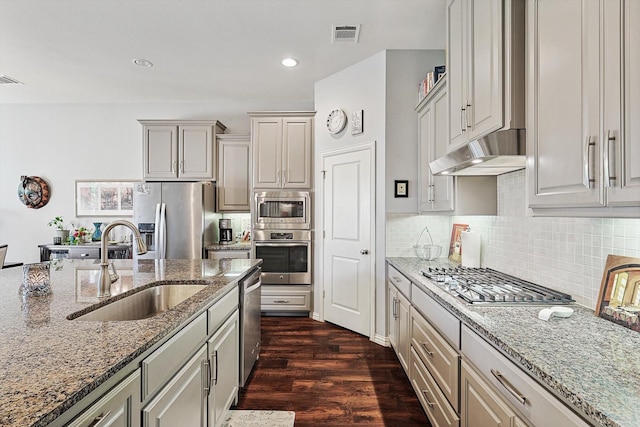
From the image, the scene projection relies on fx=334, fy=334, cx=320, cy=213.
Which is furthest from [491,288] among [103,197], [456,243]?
[103,197]

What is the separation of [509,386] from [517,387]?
0.04 m

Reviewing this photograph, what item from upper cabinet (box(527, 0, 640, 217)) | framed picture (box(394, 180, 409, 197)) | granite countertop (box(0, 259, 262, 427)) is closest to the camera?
granite countertop (box(0, 259, 262, 427))

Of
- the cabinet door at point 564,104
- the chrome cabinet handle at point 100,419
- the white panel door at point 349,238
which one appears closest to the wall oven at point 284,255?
the white panel door at point 349,238

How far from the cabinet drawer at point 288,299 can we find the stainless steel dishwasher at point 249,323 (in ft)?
4.52

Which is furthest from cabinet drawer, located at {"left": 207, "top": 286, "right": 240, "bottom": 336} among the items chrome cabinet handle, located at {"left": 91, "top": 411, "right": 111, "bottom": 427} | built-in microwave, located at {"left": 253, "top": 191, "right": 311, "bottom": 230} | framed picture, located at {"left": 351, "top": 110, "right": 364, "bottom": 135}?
framed picture, located at {"left": 351, "top": 110, "right": 364, "bottom": 135}

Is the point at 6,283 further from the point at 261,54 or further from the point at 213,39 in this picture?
the point at 261,54

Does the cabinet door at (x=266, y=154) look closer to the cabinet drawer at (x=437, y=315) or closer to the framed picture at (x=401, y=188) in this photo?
the framed picture at (x=401, y=188)

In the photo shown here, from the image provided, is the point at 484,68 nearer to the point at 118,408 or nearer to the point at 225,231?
the point at 118,408

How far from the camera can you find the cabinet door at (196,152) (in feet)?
15.2

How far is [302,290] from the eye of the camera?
13.9 feet

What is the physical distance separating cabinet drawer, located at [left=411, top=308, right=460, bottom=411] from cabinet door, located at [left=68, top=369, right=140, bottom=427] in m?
1.33

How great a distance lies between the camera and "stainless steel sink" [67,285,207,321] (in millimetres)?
1681

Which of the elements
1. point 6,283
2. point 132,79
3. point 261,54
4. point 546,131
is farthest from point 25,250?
point 546,131

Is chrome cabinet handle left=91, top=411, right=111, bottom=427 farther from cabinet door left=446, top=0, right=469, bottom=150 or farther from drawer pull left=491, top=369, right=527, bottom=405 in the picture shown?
cabinet door left=446, top=0, right=469, bottom=150
